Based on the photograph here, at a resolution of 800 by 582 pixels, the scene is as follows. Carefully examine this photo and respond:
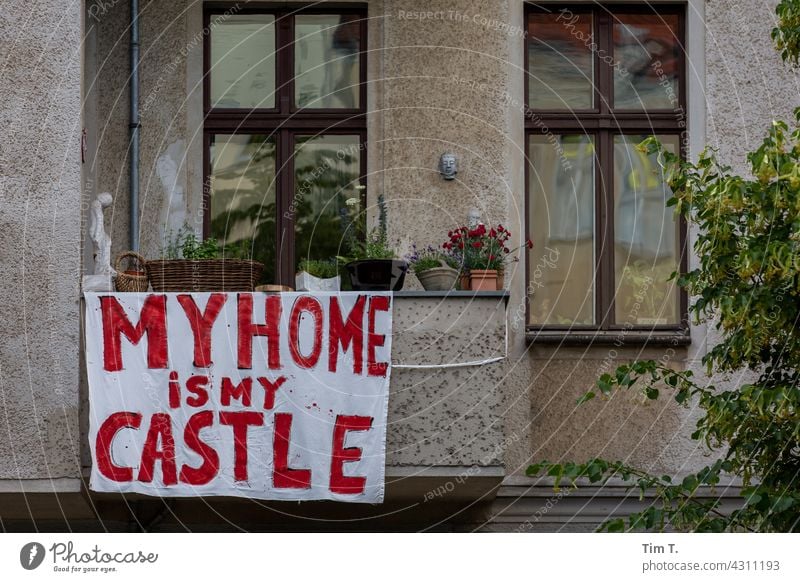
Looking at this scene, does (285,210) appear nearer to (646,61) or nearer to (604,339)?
(604,339)

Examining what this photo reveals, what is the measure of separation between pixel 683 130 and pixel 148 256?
4.22m

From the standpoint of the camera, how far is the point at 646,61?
1240 centimetres

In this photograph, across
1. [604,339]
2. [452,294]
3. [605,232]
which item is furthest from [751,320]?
[605,232]

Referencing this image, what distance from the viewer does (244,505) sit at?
1148 cm

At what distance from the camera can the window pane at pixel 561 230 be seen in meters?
12.1

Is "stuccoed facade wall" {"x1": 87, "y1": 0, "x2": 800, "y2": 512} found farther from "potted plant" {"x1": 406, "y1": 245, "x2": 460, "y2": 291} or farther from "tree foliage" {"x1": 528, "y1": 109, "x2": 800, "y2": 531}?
"tree foliage" {"x1": 528, "y1": 109, "x2": 800, "y2": 531}

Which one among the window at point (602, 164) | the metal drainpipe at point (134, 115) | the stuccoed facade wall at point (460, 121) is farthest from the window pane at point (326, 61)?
the window at point (602, 164)

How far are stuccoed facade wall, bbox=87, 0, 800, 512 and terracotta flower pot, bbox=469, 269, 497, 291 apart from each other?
0.95 meters

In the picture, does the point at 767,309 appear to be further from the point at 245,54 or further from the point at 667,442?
the point at 245,54

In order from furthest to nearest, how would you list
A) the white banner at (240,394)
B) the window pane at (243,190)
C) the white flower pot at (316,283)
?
the window pane at (243,190) < the white flower pot at (316,283) < the white banner at (240,394)

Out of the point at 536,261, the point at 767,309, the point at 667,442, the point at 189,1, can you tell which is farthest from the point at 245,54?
the point at 767,309

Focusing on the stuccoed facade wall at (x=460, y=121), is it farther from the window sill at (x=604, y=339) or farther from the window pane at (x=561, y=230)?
the window pane at (x=561, y=230)

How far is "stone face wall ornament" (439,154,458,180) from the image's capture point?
11.9 metres

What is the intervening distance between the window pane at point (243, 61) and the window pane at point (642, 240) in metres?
2.80
